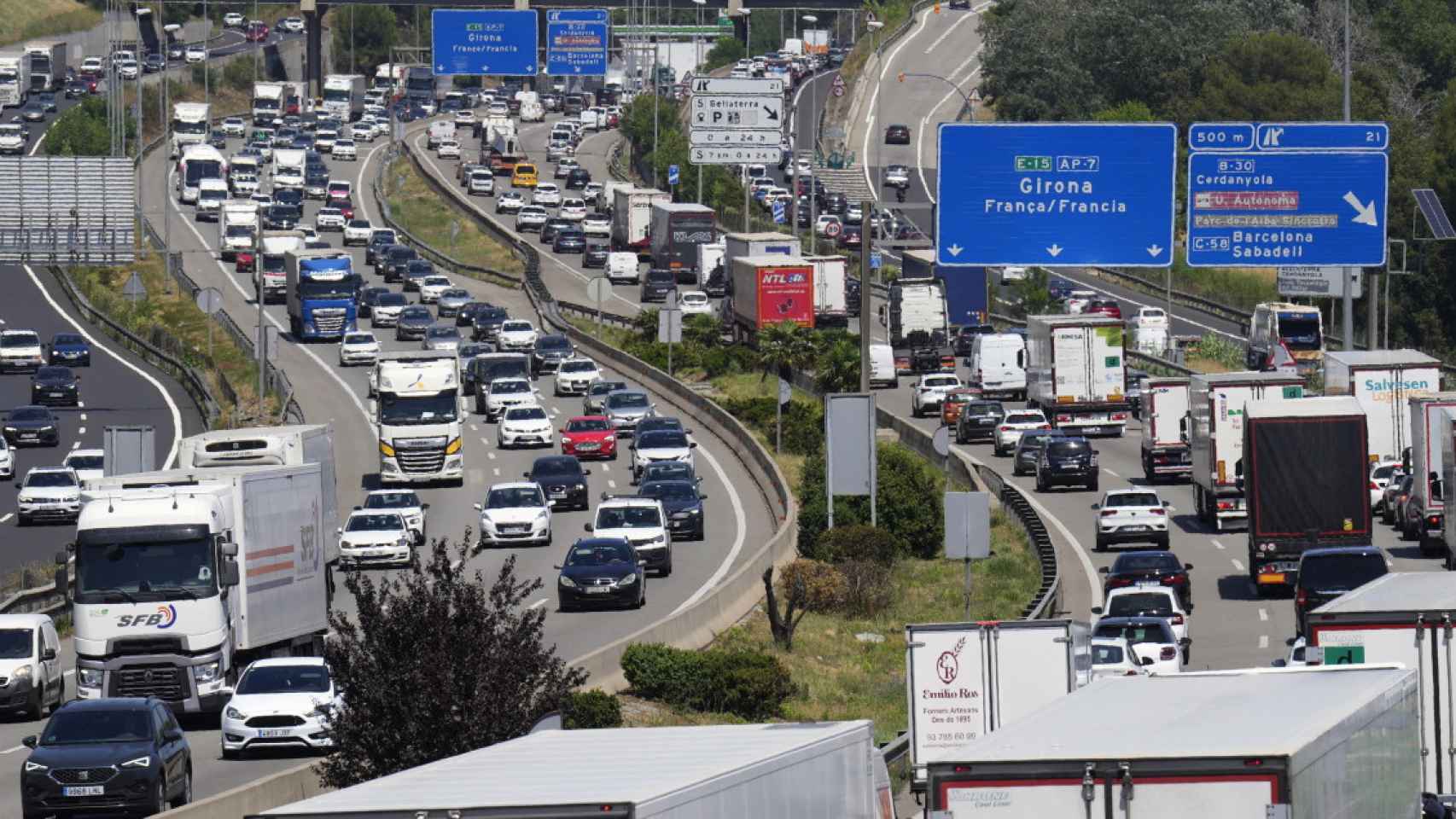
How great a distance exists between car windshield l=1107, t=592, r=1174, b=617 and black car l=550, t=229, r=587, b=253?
2992 inches

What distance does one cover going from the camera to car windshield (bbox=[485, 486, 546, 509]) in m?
49.9

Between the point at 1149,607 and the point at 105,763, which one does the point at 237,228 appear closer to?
the point at 1149,607

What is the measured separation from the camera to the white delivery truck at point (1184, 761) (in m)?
12.3

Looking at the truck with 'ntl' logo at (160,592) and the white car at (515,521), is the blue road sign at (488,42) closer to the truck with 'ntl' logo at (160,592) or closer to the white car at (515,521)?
the white car at (515,521)

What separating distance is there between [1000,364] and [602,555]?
1247 inches

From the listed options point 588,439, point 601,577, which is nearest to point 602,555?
point 601,577

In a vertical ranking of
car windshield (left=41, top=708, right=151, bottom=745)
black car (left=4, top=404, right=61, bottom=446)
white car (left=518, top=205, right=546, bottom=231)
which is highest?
white car (left=518, top=205, right=546, bottom=231)

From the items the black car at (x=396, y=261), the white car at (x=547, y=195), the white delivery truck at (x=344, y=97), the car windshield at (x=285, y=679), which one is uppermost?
the white delivery truck at (x=344, y=97)

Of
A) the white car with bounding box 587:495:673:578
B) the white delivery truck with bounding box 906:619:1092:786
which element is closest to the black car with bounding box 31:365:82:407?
the white car with bounding box 587:495:673:578

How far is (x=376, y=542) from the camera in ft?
152

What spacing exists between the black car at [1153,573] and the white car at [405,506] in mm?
14796

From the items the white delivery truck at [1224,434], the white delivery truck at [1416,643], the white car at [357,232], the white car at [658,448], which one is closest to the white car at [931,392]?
the white car at [658,448]

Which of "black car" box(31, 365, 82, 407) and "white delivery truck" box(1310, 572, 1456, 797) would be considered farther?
"black car" box(31, 365, 82, 407)

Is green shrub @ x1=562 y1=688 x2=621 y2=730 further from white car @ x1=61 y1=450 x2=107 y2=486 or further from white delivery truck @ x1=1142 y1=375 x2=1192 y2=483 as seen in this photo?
white car @ x1=61 y1=450 x2=107 y2=486
